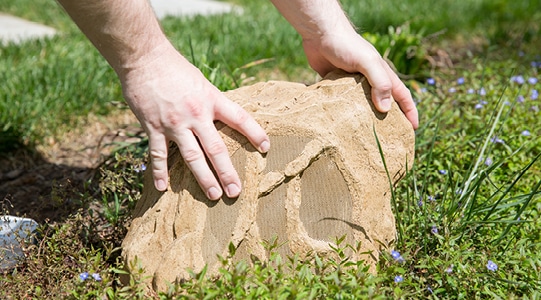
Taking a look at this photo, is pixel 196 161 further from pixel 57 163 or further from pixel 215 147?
pixel 57 163

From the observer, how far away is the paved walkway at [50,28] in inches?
199

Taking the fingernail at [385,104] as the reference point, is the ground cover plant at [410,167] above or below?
below

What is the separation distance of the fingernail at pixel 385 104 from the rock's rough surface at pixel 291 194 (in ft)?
0.11

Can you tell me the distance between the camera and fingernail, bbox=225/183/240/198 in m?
1.98

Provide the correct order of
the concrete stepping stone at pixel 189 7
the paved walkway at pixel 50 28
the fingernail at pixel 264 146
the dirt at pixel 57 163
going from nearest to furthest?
the fingernail at pixel 264 146
the dirt at pixel 57 163
the paved walkway at pixel 50 28
the concrete stepping stone at pixel 189 7

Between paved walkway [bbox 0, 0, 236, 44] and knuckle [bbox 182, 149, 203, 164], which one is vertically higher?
knuckle [bbox 182, 149, 203, 164]

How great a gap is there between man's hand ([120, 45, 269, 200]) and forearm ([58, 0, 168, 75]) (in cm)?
3

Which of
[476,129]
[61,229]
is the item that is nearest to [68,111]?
[61,229]

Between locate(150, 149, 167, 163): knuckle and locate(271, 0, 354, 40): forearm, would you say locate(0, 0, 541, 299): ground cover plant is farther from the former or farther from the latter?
locate(271, 0, 354, 40): forearm

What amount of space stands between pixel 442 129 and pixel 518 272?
136cm

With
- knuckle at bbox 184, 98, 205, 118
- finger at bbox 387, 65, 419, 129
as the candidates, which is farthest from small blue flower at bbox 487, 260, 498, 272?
knuckle at bbox 184, 98, 205, 118

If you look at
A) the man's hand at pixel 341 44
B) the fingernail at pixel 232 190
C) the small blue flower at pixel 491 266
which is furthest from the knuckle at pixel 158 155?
the small blue flower at pixel 491 266

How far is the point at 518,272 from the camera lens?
2016 mm

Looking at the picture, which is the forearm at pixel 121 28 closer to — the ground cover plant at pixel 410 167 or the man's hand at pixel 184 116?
the man's hand at pixel 184 116
